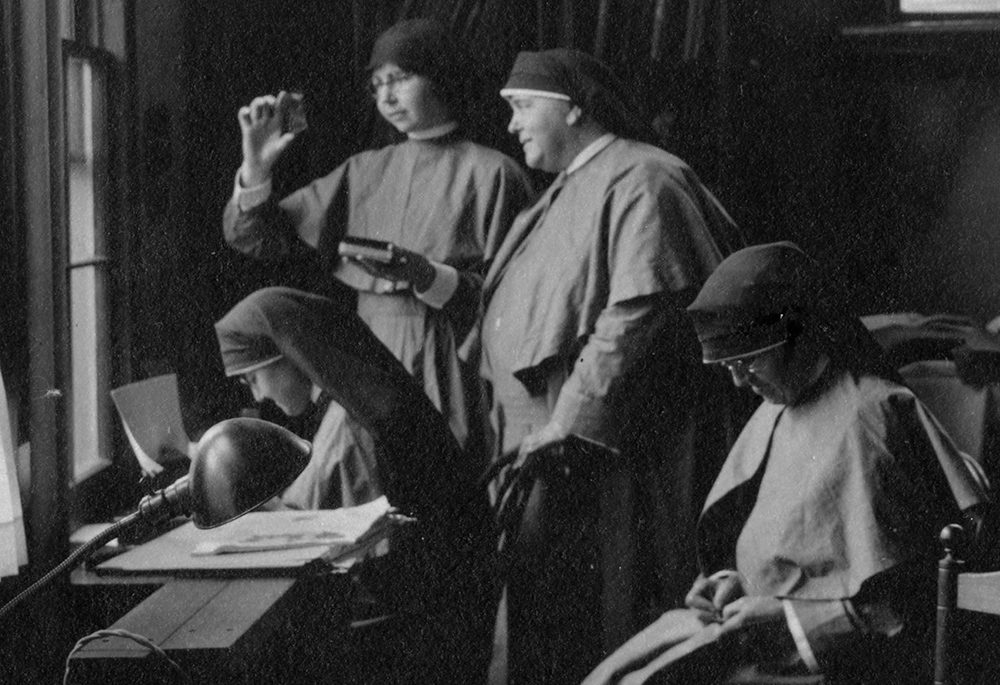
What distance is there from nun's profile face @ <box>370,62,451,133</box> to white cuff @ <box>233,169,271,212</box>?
0.24 m

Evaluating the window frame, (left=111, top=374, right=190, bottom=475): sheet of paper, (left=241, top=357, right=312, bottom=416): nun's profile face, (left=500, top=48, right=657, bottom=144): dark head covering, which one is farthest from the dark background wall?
(left=111, top=374, right=190, bottom=475): sheet of paper

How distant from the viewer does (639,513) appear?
2.01 meters

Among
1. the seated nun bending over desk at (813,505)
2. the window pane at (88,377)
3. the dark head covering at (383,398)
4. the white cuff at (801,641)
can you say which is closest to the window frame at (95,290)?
the window pane at (88,377)

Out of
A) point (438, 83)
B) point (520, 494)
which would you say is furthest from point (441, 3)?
point (520, 494)

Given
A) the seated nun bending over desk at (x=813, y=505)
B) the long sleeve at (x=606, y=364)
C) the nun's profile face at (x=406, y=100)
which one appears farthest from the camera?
the nun's profile face at (x=406, y=100)

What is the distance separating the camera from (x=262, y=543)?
2.03 m

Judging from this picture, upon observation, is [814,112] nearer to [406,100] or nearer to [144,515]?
[406,100]

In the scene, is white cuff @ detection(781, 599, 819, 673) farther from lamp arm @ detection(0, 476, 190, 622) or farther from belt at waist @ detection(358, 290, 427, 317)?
lamp arm @ detection(0, 476, 190, 622)

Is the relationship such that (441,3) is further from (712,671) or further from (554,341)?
(712,671)

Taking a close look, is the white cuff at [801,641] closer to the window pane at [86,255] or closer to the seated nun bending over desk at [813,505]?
the seated nun bending over desk at [813,505]

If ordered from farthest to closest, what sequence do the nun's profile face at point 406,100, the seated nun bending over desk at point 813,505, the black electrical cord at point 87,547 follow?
1. the nun's profile face at point 406,100
2. the seated nun bending over desk at point 813,505
3. the black electrical cord at point 87,547

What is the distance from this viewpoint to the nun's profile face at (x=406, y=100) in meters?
2.04

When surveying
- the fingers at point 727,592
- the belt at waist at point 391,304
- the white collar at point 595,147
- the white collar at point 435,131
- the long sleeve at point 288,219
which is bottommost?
the fingers at point 727,592

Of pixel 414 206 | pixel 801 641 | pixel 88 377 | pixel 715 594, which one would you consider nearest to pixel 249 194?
pixel 414 206
